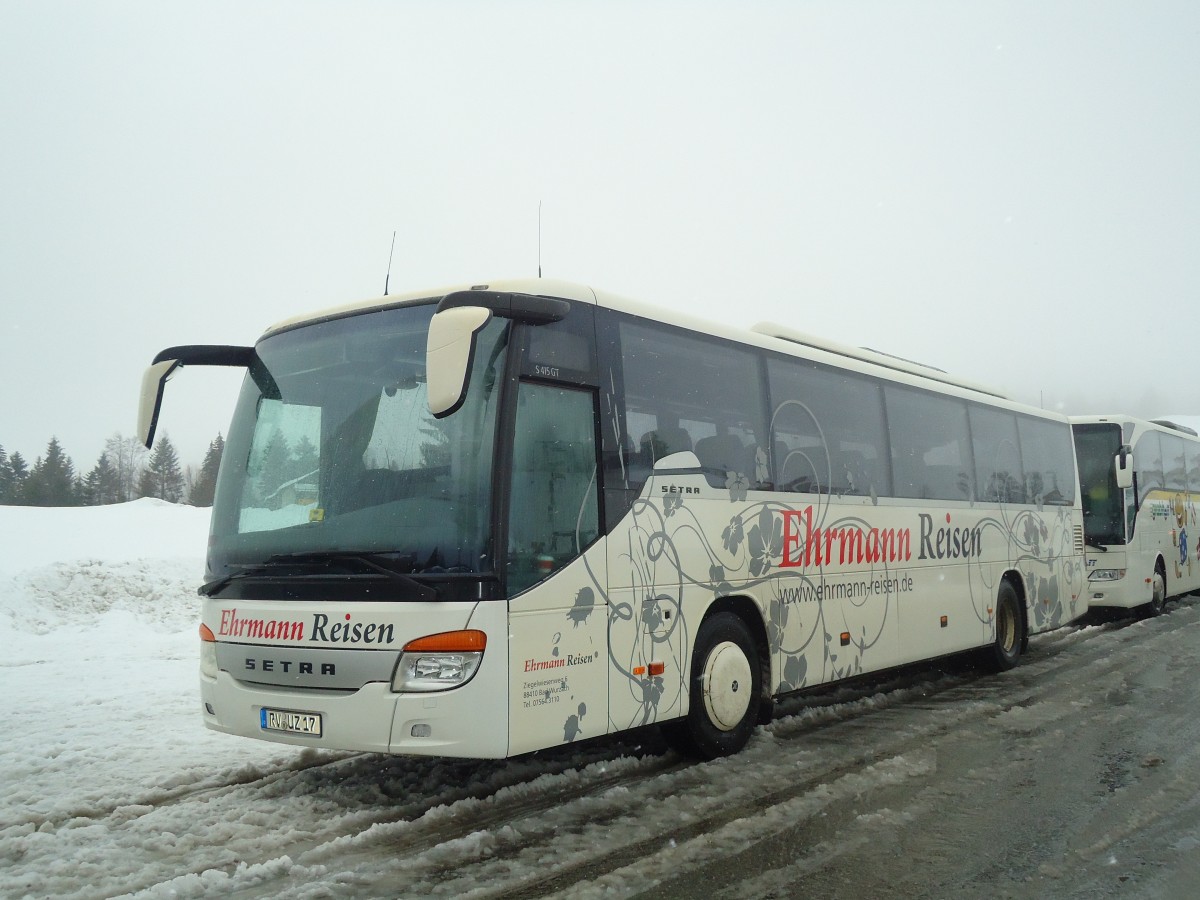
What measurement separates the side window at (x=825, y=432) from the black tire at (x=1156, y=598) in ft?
35.4

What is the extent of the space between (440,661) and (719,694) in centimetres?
251

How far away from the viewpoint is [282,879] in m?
4.50

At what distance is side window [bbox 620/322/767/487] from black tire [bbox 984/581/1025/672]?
5.64 m

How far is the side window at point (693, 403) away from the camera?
649cm

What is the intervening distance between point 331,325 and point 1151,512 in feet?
52.8

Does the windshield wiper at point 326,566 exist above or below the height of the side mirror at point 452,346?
below

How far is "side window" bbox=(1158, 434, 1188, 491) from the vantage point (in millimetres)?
18328

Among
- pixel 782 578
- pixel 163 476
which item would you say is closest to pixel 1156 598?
pixel 782 578

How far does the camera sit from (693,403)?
700 centimetres

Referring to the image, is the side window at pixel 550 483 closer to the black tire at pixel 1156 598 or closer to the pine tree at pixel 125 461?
the black tire at pixel 1156 598

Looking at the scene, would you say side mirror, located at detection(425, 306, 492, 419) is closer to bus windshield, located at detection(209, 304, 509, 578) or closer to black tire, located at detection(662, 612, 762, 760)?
bus windshield, located at detection(209, 304, 509, 578)

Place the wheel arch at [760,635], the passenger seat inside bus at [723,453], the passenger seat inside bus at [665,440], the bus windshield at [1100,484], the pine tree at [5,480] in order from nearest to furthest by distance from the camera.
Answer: the passenger seat inside bus at [665,440] < the passenger seat inside bus at [723,453] < the wheel arch at [760,635] < the bus windshield at [1100,484] < the pine tree at [5,480]

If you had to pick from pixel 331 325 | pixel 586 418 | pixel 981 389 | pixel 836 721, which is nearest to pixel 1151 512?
pixel 981 389

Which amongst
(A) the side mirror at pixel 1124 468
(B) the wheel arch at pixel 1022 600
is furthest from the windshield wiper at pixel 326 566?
(A) the side mirror at pixel 1124 468
